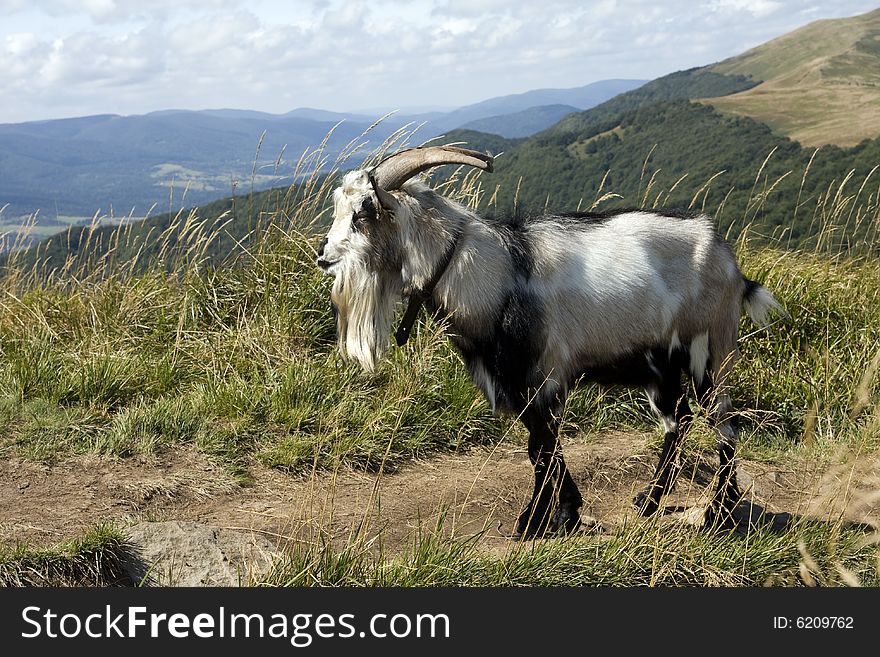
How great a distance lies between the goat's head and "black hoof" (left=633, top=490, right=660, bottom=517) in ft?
5.59

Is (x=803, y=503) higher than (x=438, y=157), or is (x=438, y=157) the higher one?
(x=438, y=157)

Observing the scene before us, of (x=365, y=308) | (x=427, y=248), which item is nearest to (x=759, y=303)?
(x=427, y=248)

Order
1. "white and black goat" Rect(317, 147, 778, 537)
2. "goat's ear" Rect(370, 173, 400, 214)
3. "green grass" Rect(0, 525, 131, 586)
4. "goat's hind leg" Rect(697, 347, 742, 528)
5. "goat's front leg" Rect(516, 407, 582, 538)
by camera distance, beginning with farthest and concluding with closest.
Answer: "goat's hind leg" Rect(697, 347, 742, 528), "goat's front leg" Rect(516, 407, 582, 538), "white and black goat" Rect(317, 147, 778, 537), "goat's ear" Rect(370, 173, 400, 214), "green grass" Rect(0, 525, 131, 586)

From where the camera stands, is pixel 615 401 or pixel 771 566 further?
pixel 615 401

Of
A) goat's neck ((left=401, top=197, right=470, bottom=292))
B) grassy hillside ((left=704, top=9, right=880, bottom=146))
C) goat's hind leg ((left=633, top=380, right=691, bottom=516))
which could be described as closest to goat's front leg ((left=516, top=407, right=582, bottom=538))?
goat's hind leg ((left=633, top=380, right=691, bottom=516))

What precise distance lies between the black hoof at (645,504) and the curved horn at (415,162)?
191 centimetres

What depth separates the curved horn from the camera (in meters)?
3.64

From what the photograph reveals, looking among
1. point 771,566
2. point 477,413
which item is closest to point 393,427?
point 477,413

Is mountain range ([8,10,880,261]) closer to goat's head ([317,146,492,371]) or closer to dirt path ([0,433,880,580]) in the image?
dirt path ([0,433,880,580])

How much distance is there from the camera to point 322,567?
118 inches

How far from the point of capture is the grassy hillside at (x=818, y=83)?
6712cm

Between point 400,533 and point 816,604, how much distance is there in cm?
200

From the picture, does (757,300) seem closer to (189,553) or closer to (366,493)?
(366,493)

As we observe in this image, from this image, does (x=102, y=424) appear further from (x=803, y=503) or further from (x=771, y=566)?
(x=803, y=503)
